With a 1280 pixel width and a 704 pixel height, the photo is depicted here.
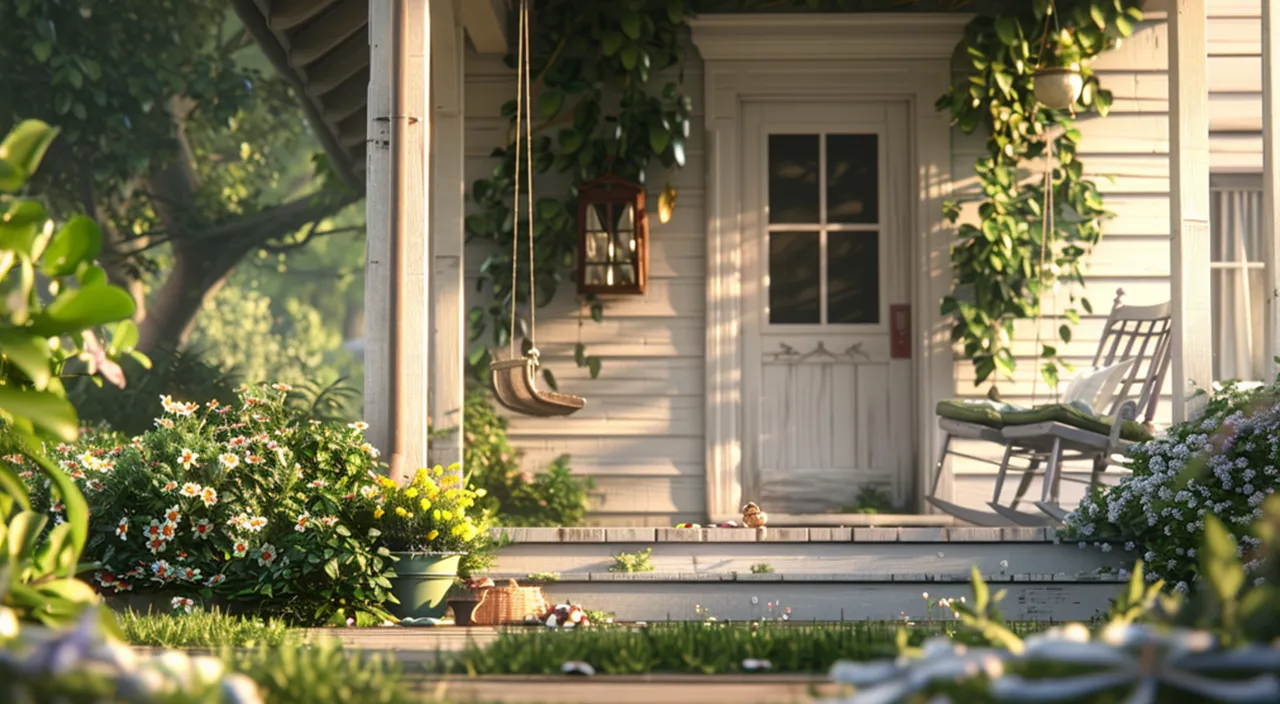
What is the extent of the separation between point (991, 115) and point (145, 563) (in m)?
4.20

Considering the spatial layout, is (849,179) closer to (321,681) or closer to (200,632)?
(200,632)

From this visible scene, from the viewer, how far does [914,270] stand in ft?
21.8

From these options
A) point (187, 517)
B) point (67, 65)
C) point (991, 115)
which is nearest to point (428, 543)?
point (187, 517)

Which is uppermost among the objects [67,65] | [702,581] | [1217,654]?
[67,65]

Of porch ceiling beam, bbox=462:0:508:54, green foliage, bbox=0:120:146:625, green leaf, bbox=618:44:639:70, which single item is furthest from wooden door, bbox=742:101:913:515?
green foliage, bbox=0:120:146:625

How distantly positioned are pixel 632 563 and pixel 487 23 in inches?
105

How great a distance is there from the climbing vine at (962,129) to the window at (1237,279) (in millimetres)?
599

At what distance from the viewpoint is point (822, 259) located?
671 centimetres

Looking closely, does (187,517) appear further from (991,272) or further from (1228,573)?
(991,272)

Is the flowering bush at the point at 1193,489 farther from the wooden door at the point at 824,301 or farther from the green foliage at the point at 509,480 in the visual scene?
the green foliage at the point at 509,480

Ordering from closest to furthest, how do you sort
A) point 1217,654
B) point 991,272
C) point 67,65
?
point 1217,654, point 991,272, point 67,65

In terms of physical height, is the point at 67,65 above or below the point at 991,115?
above

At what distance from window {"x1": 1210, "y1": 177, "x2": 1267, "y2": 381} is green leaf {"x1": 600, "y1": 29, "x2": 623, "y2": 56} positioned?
9.18 feet

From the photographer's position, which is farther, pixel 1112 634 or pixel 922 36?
pixel 922 36
